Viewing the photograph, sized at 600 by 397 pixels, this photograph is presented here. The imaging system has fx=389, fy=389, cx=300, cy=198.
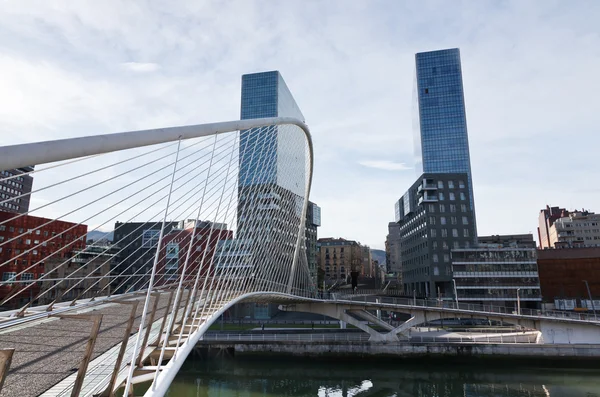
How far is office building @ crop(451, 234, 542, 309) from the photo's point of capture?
155ft

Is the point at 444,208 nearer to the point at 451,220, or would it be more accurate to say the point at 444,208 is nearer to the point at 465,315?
the point at 451,220

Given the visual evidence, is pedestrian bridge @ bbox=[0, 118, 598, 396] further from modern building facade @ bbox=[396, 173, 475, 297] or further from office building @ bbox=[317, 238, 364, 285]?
office building @ bbox=[317, 238, 364, 285]

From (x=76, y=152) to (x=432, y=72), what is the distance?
109 metres

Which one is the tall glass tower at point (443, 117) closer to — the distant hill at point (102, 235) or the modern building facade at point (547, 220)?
the modern building facade at point (547, 220)

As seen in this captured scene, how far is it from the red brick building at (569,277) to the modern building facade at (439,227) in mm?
9493

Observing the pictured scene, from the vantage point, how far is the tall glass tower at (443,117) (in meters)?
96.5

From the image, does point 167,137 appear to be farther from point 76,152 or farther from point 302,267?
point 302,267

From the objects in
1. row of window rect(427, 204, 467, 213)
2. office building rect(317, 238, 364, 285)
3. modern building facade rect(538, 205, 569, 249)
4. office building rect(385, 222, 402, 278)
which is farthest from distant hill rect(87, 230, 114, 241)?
modern building facade rect(538, 205, 569, 249)

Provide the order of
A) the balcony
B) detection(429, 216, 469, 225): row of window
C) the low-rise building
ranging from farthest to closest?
the low-rise building, the balcony, detection(429, 216, 469, 225): row of window

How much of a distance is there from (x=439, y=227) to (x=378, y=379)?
35.5 meters

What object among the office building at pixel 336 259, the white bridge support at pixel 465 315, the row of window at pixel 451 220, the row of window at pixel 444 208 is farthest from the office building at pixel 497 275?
the office building at pixel 336 259

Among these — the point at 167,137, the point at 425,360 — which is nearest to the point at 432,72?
the point at 425,360

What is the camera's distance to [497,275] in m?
48.6

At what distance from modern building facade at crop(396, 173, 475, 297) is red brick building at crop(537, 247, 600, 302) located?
374 inches
